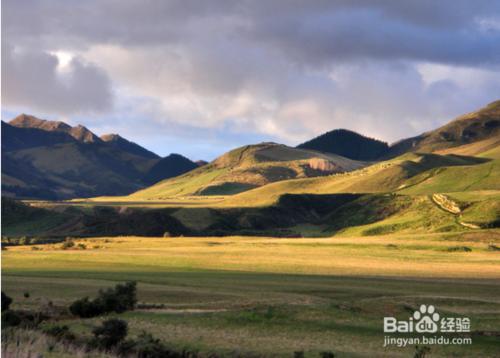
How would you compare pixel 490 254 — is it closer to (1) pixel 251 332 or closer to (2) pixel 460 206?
(2) pixel 460 206

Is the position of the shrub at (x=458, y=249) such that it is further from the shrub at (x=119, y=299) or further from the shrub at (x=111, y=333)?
the shrub at (x=111, y=333)

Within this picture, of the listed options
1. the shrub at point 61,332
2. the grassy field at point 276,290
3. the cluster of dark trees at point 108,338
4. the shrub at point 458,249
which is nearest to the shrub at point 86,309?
the cluster of dark trees at point 108,338

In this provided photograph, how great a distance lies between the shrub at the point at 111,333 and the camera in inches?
1287

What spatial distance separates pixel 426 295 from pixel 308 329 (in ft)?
57.5

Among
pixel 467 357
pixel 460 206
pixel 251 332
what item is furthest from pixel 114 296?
pixel 460 206

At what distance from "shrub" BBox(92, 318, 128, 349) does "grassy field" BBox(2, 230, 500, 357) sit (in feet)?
9.55

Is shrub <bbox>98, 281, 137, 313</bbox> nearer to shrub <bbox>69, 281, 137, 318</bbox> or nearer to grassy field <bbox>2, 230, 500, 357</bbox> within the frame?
shrub <bbox>69, 281, 137, 318</bbox>

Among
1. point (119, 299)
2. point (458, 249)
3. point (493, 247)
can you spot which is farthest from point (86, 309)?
point (493, 247)

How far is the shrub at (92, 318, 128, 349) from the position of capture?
32688mm

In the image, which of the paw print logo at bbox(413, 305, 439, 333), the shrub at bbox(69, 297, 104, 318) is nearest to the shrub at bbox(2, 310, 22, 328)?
the shrub at bbox(69, 297, 104, 318)

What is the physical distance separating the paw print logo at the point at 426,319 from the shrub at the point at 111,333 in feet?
52.2

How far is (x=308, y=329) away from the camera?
3928 centimetres

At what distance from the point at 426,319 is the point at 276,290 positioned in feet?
52.1

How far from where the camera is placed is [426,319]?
138ft
